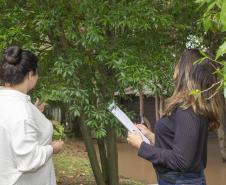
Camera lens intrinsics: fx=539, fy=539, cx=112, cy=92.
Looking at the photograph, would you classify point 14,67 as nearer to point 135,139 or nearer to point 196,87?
point 135,139

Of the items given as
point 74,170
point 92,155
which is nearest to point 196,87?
point 92,155

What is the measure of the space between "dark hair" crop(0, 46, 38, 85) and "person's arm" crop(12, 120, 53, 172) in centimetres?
32

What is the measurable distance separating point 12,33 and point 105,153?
3.56 metres

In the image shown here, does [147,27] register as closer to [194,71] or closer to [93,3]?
[93,3]

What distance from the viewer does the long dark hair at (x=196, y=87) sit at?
297cm

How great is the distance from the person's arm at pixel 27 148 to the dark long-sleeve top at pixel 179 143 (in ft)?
1.99

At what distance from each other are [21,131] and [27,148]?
0.34 ft

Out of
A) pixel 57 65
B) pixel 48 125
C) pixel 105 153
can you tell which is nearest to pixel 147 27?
pixel 57 65

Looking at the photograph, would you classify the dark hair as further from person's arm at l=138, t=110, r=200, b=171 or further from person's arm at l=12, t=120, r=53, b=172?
person's arm at l=138, t=110, r=200, b=171

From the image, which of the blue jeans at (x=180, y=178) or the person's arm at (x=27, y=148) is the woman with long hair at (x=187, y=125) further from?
the person's arm at (x=27, y=148)

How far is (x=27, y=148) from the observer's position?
3.11 m

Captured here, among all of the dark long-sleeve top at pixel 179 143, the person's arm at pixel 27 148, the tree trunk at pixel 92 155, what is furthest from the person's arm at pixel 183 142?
the tree trunk at pixel 92 155

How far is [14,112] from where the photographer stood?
10.4ft

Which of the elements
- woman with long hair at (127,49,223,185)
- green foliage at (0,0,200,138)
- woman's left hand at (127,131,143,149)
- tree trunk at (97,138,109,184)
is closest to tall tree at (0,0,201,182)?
green foliage at (0,0,200,138)
